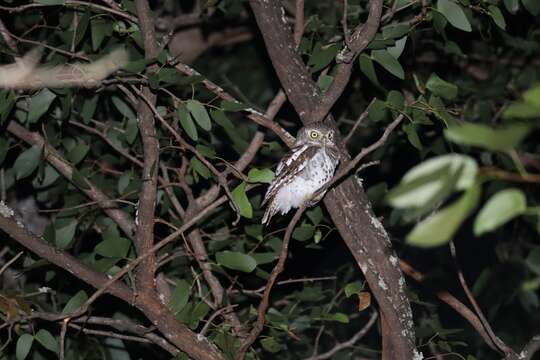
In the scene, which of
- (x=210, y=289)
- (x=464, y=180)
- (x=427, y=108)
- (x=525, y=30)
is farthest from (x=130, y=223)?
(x=525, y=30)

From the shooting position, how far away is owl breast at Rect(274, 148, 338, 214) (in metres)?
3.69

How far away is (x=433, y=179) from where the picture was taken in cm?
99

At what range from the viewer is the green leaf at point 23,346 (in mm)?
2826

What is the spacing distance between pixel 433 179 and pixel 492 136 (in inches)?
3.8

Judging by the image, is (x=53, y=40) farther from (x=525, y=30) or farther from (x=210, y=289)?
(x=525, y=30)

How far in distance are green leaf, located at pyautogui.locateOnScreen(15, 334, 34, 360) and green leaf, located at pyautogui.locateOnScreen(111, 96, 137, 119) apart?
3.99 feet

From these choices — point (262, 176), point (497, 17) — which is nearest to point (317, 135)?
point (262, 176)

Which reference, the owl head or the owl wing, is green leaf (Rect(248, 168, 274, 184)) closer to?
the owl head

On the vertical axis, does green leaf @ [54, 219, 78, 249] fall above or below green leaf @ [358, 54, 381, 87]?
below

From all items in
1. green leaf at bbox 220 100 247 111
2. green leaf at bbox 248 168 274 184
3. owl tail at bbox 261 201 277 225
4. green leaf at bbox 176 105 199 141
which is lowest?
owl tail at bbox 261 201 277 225

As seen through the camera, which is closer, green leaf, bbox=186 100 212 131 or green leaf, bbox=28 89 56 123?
green leaf, bbox=186 100 212 131

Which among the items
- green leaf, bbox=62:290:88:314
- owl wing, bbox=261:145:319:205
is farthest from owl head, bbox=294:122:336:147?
green leaf, bbox=62:290:88:314

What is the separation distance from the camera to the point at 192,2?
5477 mm

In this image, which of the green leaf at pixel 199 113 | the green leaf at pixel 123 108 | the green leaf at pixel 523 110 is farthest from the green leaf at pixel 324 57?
the green leaf at pixel 523 110
